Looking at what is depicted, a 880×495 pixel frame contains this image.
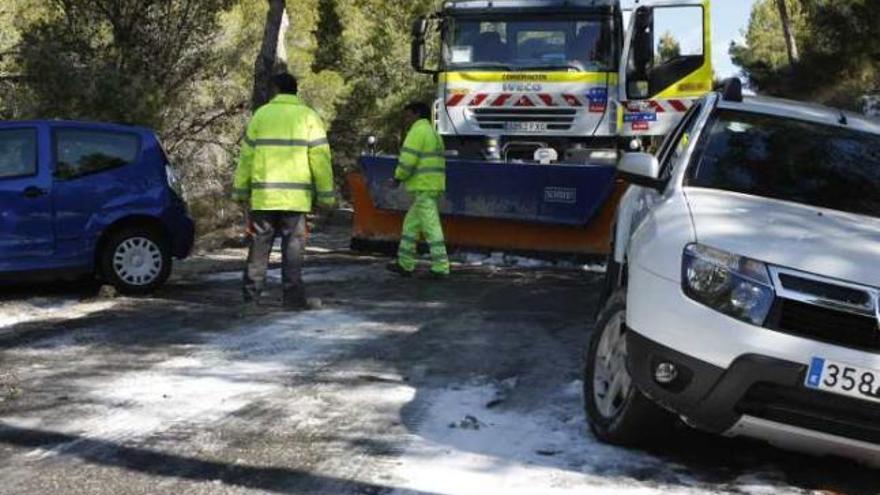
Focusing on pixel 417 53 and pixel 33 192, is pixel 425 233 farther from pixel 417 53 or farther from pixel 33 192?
pixel 33 192

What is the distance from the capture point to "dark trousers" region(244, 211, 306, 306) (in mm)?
8602

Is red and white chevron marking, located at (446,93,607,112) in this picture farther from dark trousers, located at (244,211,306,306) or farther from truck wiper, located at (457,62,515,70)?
dark trousers, located at (244,211,306,306)

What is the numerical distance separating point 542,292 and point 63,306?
4.31 meters

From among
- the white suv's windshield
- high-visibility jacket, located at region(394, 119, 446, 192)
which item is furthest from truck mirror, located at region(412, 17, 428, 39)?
the white suv's windshield

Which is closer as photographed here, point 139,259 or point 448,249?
point 139,259

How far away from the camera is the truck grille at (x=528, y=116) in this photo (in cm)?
1270

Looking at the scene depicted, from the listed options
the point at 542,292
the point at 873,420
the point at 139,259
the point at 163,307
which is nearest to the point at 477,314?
the point at 542,292

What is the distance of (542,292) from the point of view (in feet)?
32.2

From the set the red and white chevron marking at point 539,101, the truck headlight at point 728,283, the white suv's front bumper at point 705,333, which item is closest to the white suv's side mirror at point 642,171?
the white suv's front bumper at point 705,333

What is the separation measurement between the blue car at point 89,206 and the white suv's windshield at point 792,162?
568cm

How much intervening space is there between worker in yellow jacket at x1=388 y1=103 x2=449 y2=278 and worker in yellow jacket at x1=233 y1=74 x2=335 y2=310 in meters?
2.19

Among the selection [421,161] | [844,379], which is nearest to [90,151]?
[421,161]

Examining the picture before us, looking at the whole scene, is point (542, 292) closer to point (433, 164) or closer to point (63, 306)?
point (433, 164)

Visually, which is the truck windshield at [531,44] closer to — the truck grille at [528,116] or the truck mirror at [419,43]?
the truck mirror at [419,43]
